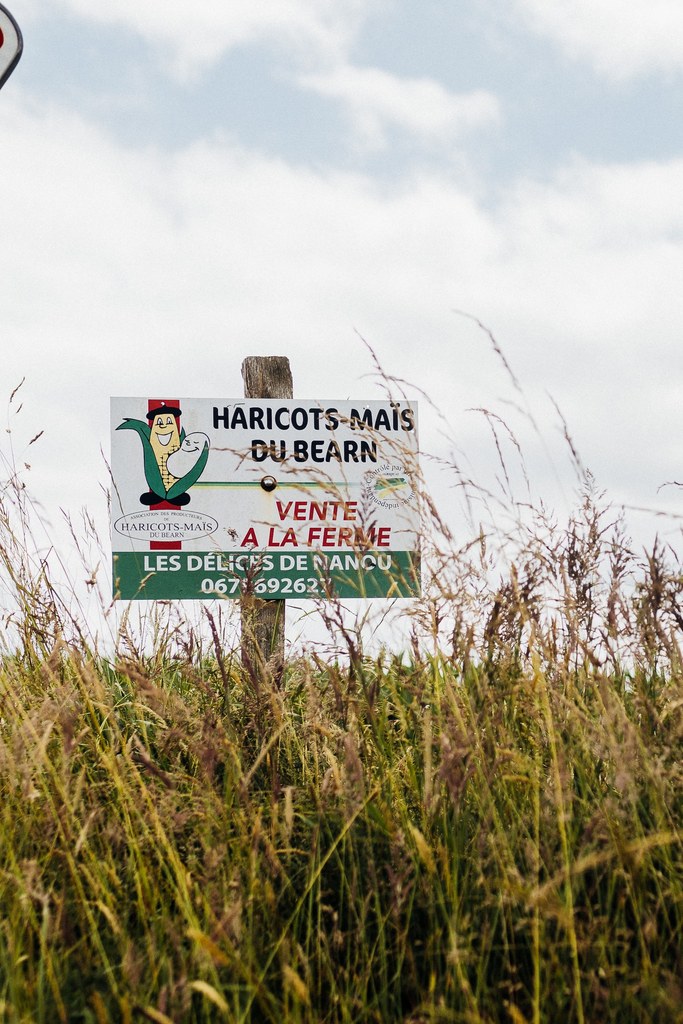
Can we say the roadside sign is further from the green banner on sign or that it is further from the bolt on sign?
the green banner on sign

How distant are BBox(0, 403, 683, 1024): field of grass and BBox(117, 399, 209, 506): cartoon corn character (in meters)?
2.91

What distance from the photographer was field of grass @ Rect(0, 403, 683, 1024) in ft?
6.00

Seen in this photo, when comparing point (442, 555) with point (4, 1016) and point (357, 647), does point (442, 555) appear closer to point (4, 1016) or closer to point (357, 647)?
point (357, 647)

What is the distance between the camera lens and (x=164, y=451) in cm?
586

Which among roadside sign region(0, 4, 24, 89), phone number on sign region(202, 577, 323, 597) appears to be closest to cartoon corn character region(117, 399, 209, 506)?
phone number on sign region(202, 577, 323, 597)

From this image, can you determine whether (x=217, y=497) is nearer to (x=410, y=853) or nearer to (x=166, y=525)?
(x=166, y=525)

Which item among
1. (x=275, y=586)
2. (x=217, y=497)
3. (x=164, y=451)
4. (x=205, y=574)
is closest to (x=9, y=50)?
(x=164, y=451)

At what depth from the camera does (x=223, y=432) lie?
233 inches

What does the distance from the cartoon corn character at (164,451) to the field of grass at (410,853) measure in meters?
2.91

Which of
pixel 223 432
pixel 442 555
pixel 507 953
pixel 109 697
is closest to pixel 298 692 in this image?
pixel 109 697

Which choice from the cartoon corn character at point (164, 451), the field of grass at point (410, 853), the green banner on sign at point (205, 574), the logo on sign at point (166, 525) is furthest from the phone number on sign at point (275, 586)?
the field of grass at point (410, 853)

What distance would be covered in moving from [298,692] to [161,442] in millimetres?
2527

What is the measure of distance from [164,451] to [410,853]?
4214 mm

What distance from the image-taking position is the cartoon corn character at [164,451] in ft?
19.1
